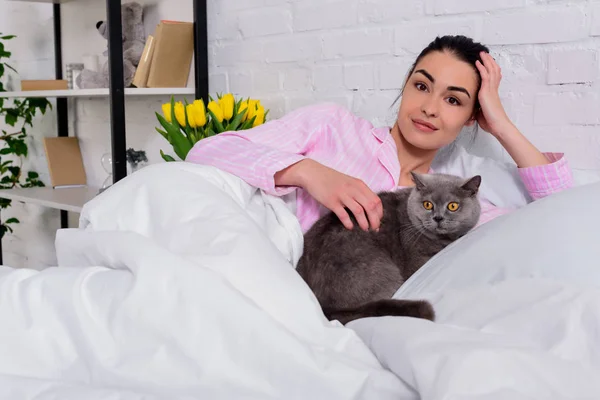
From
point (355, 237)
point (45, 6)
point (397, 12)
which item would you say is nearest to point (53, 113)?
point (45, 6)

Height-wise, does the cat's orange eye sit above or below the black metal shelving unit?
below

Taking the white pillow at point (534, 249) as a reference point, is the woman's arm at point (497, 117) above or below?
above

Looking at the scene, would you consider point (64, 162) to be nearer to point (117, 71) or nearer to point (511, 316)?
point (117, 71)

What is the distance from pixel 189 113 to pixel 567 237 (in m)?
1.27

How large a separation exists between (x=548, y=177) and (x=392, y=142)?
0.37 metres

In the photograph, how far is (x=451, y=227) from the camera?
1.33 metres

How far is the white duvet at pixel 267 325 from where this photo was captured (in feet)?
2.39

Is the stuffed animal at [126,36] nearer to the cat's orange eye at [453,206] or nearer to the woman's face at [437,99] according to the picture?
the woman's face at [437,99]

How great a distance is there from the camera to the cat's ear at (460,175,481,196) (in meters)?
1.31

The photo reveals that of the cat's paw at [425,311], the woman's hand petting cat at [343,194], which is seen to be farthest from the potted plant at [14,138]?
the cat's paw at [425,311]

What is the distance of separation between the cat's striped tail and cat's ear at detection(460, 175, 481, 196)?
0.40 meters

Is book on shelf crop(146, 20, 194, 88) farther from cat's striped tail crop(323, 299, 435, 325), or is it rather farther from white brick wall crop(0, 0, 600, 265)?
cat's striped tail crop(323, 299, 435, 325)

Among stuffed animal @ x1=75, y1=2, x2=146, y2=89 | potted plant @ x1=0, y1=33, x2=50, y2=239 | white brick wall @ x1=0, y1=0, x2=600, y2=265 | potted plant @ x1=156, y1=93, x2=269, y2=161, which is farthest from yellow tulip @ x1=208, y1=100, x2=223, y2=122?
potted plant @ x1=0, y1=33, x2=50, y2=239

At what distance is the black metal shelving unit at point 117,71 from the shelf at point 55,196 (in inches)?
9.0
